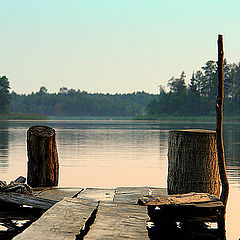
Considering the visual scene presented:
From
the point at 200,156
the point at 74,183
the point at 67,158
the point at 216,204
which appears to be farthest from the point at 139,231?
the point at 67,158

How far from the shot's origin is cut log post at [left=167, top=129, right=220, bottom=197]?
31.4 ft

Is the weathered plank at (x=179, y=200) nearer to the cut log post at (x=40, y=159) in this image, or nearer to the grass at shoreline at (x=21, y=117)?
the cut log post at (x=40, y=159)

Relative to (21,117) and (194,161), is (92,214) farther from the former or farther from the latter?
(21,117)

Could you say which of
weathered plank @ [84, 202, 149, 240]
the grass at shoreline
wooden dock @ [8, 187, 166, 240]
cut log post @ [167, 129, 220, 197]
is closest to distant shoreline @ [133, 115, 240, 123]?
the grass at shoreline

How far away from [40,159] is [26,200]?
2.89 metres

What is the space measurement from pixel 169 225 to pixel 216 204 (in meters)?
2.35

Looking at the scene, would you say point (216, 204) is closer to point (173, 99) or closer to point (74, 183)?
point (74, 183)

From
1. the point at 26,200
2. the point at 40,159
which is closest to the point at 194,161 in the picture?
the point at 26,200

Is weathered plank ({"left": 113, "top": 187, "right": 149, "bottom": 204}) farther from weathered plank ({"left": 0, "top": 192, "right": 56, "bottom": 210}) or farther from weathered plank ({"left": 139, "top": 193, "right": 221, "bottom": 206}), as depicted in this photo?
weathered plank ({"left": 0, "top": 192, "right": 56, "bottom": 210})

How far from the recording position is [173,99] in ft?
604

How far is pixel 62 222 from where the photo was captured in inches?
267

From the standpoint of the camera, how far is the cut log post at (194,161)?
9.57 metres

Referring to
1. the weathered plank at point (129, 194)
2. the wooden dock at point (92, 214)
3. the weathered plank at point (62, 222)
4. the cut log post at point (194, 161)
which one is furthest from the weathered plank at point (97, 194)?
the cut log post at point (194, 161)

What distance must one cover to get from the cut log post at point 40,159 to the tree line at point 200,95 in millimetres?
151199
